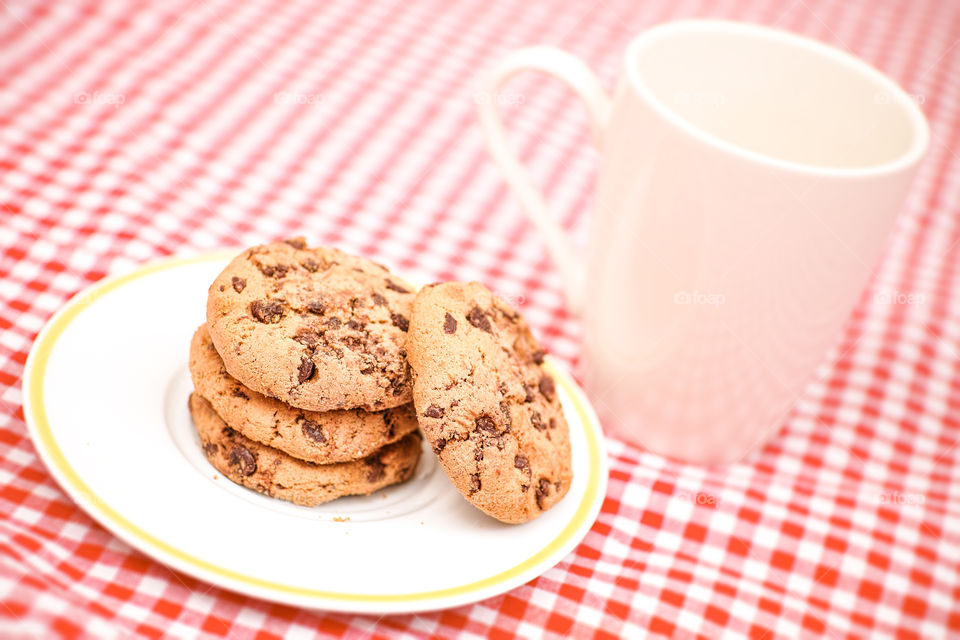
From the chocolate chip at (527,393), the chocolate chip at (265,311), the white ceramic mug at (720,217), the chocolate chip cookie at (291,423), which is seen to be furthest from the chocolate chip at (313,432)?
the white ceramic mug at (720,217)

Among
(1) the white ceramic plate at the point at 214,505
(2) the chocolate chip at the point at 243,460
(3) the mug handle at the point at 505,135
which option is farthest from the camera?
(3) the mug handle at the point at 505,135

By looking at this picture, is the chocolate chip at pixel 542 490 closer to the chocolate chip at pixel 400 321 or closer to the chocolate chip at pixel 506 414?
the chocolate chip at pixel 506 414

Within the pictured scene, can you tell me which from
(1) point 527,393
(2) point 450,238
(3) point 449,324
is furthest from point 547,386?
(2) point 450,238

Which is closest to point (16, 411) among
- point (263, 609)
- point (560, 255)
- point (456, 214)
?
point (263, 609)

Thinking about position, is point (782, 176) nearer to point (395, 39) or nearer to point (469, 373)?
point (469, 373)

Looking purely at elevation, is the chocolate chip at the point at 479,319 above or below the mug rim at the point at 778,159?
below

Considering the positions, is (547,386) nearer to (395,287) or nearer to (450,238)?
(395,287)
